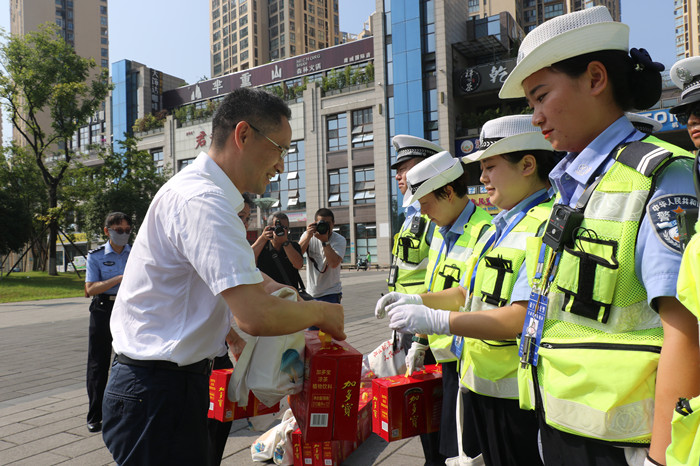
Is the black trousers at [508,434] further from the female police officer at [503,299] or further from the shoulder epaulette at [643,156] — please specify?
the shoulder epaulette at [643,156]

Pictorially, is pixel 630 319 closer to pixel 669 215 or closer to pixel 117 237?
pixel 669 215

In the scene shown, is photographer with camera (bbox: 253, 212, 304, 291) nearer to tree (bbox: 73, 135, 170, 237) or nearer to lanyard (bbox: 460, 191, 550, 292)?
lanyard (bbox: 460, 191, 550, 292)

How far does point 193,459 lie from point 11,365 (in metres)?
6.35

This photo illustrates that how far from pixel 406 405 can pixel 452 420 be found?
251mm

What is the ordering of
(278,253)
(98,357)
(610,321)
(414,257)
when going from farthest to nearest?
(278,253) → (98,357) → (414,257) → (610,321)

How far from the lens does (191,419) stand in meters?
1.76

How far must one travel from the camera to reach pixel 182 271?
168 cm

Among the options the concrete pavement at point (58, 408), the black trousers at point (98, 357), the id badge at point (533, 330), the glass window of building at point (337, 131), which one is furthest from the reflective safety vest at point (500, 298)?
the glass window of building at point (337, 131)

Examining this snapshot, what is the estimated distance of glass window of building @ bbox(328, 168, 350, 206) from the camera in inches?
1496

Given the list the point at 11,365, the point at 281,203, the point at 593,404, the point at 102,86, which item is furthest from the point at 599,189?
the point at 281,203

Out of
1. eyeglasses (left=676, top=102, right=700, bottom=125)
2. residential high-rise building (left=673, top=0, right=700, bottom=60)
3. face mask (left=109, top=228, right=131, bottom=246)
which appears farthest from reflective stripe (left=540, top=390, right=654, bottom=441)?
residential high-rise building (left=673, top=0, right=700, bottom=60)

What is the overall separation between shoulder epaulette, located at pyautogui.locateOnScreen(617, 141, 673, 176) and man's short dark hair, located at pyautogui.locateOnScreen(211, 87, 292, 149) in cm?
127

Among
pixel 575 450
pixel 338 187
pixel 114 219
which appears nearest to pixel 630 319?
pixel 575 450

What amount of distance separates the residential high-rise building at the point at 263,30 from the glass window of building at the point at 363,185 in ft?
163
